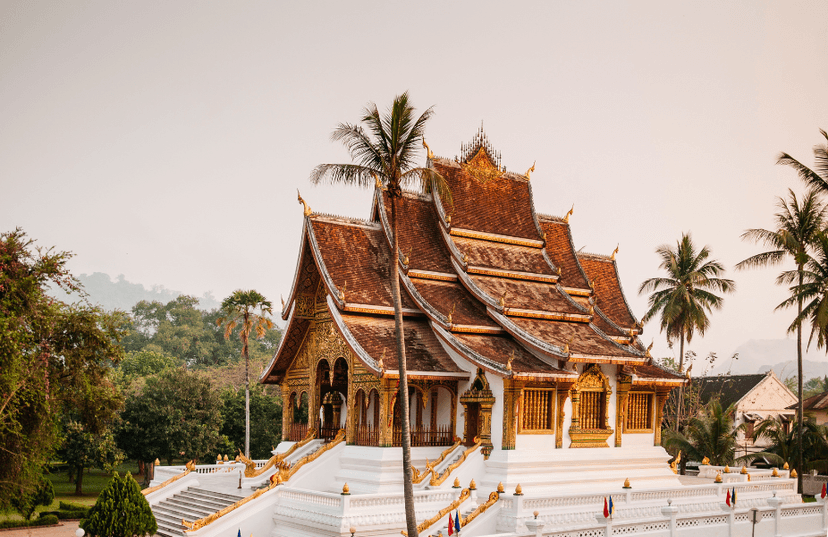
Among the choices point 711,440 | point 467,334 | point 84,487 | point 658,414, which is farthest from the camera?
point 84,487

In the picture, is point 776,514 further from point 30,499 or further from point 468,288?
point 30,499

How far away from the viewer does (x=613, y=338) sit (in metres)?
20.6

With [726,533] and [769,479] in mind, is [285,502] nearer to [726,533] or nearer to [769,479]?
[726,533]

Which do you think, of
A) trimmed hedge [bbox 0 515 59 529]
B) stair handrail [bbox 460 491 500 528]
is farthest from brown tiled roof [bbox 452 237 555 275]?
trimmed hedge [bbox 0 515 59 529]

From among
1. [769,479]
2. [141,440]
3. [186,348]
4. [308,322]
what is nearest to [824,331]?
[769,479]

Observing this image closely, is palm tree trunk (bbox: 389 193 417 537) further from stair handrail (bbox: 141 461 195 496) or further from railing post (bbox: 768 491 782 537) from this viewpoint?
railing post (bbox: 768 491 782 537)

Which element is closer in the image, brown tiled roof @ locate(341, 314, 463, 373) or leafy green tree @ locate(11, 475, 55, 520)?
brown tiled roof @ locate(341, 314, 463, 373)

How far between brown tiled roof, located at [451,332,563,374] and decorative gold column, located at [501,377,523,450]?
431 mm

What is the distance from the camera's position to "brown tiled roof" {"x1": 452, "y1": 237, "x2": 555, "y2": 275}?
2081 cm

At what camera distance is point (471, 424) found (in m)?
18.4

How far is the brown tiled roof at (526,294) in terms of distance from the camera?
19891mm

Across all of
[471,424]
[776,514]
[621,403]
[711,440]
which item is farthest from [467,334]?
[711,440]

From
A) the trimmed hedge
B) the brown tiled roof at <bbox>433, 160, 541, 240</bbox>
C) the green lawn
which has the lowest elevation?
the green lawn

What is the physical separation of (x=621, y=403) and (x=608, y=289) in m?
5.35
